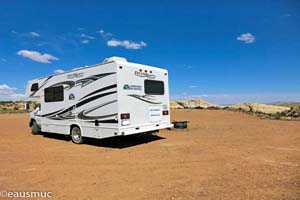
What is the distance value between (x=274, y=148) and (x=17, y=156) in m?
8.52

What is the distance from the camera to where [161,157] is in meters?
6.94

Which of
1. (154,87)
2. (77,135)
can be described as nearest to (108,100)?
(154,87)

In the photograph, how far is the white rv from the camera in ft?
26.7

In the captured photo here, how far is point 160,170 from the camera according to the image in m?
5.66

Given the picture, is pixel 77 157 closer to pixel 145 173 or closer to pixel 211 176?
pixel 145 173

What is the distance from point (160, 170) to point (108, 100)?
3.56 meters

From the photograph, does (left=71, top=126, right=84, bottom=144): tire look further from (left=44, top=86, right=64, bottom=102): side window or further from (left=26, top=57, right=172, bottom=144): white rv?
(left=44, top=86, right=64, bottom=102): side window

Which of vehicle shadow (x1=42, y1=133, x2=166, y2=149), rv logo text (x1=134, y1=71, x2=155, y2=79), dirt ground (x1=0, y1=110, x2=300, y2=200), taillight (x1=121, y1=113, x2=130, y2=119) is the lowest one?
Answer: dirt ground (x1=0, y1=110, x2=300, y2=200)

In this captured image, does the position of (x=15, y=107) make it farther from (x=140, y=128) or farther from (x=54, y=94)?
(x=140, y=128)

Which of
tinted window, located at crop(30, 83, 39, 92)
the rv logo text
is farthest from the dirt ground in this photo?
tinted window, located at crop(30, 83, 39, 92)

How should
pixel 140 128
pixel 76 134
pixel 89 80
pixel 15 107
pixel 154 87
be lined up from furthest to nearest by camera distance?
1. pixel 15 107
2. pixel 76 134
3. pixel 154 87
4. pixel 89 80
5. pixel 140 128

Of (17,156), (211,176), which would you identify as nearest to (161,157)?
(211,176)

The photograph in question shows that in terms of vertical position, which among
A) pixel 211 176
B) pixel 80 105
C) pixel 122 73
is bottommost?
pixel 211 176

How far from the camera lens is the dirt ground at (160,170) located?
14.2ft
